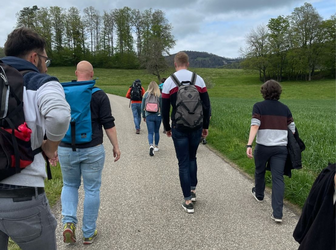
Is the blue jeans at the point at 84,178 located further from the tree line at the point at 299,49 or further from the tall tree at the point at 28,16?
the tall tree at the point at 28,16

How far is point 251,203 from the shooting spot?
14.5 feet

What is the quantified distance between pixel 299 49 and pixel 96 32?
55.0 metres

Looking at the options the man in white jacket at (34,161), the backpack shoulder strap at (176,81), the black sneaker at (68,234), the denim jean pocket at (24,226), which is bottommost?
the black sneaker at (68,234)

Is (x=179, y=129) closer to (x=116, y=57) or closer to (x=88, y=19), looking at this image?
(x=116, y=57)

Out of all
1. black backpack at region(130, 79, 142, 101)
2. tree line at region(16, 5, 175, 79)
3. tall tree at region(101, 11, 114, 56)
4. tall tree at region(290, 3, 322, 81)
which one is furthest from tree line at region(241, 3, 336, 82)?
black backpack at region(130, 79, 142, 101)

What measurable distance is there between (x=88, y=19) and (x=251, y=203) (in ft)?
280

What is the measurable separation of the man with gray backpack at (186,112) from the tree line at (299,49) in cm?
5851

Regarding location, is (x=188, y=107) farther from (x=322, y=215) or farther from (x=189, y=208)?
(x=322, y=215)

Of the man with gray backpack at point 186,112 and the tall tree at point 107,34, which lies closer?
the man with gray backpack at point 186,112

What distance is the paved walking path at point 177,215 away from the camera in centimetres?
329

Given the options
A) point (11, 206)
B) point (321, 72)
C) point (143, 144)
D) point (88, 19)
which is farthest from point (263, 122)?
point (88, 19)

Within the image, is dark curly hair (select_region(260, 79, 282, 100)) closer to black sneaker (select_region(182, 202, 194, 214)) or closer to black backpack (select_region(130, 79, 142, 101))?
black sneaker (select_region(182, 202, 194, 214))

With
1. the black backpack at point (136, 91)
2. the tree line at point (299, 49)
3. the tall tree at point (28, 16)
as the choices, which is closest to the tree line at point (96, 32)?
the tall tree at point (28, 16)

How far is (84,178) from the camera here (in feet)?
10.5
